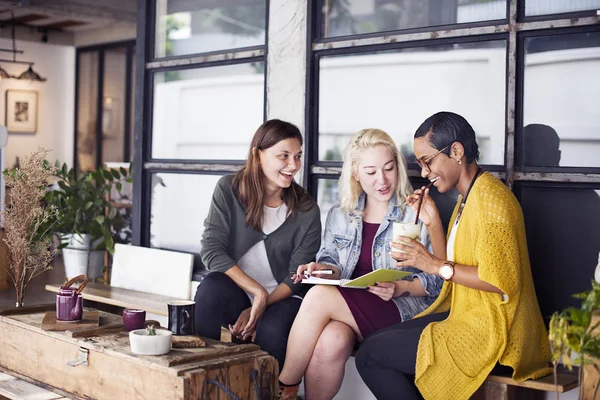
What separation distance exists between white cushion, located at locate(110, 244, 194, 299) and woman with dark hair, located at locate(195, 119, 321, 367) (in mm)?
769

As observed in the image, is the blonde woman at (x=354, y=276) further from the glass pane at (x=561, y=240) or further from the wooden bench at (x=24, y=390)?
the wooden bench at (x=24, y=390)

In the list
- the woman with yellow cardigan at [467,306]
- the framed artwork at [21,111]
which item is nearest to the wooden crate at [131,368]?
the woman with yellow cardigan at [467,306]

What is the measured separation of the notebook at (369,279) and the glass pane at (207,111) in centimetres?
142

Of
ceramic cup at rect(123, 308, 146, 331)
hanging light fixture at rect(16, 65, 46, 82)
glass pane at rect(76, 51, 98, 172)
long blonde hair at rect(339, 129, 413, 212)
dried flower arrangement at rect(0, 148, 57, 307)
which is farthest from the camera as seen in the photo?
glass pane at rect(76, 51, 98, 172)

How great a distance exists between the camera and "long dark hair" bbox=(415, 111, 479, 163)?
2920 millimetres

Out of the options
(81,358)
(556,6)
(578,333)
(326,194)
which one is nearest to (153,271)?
(326,194)

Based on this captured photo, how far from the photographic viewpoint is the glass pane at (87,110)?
10875 millimetres

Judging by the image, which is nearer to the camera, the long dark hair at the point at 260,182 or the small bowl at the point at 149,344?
the small bowl at the point at 149,344

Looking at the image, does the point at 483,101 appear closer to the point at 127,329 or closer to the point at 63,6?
the point at 127,329

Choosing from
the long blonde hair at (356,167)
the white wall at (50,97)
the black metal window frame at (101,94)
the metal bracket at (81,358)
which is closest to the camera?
the metal bracket at (81,358)

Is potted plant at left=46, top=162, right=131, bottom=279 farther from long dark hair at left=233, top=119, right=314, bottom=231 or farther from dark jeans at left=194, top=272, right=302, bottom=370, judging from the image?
dark jeans at left=194, top=272, right=302, bottom=370

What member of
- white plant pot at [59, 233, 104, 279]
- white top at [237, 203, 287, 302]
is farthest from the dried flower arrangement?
white plant pot at [59, 233, 104, 279]

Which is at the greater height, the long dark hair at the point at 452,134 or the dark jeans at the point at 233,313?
the long dark hair at the point at 452,134

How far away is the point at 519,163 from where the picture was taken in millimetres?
3256
